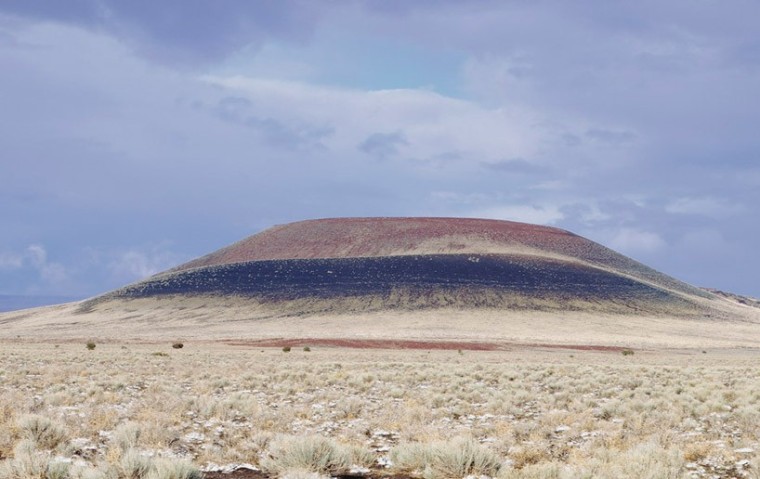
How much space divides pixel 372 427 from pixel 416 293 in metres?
106

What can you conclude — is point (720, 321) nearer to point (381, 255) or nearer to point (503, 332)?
point (503, 332)

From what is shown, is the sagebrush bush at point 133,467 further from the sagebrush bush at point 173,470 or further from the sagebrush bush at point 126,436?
the sagebrush bush at point 126,436

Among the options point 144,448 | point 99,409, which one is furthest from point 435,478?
point 99,409

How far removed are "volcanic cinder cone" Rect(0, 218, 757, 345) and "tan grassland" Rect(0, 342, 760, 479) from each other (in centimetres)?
6399

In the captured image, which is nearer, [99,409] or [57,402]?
[99,409]

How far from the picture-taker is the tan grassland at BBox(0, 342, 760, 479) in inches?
400

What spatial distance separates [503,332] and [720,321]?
50.6 m

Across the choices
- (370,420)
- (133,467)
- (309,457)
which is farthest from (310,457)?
(370,420)

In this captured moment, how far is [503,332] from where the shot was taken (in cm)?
9512

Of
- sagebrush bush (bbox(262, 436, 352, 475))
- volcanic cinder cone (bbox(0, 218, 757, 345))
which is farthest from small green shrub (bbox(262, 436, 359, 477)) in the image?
volcanic cinder cone (bbox(0, 218, 757, 345))

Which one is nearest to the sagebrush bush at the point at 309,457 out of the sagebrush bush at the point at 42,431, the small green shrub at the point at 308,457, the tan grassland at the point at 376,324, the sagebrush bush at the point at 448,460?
the small green shrub at the point at 308,457

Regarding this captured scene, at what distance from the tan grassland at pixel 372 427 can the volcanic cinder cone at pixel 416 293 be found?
63992 millimetres

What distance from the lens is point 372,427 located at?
48.1 feet

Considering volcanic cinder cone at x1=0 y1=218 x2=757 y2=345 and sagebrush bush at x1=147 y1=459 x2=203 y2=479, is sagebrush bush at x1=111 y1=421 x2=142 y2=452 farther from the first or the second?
volcanic cinder cone at x1=0 y1=218 x2=757 y2=345
